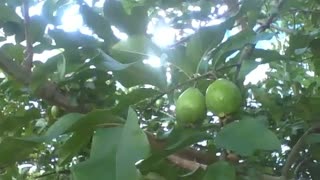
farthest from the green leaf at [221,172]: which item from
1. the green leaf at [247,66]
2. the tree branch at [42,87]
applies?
the tree branch at [42,87]

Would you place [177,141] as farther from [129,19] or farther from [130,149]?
[129,19]

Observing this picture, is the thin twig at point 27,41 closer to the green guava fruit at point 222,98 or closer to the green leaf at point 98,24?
the green leaf at point 98,24

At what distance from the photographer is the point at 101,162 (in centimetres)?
70

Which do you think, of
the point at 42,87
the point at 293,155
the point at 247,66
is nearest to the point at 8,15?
the point at 42,87

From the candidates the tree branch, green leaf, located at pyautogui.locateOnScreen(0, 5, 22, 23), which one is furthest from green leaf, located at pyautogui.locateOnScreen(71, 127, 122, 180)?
green leaf, located at pyautogui.locateOnScreen(0, 5, 22, 23)

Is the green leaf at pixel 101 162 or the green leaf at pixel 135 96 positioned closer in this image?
the green leaf at pixel 101 162

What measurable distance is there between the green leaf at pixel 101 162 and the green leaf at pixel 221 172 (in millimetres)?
157

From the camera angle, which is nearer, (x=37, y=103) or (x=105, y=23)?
(x=105, y=23)

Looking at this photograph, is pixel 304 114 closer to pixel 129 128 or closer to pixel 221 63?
pixel 221 63

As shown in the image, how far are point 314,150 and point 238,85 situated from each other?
30 cm

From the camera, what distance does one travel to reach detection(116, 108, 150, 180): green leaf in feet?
2.16

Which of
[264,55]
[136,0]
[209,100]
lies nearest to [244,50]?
[264,55]

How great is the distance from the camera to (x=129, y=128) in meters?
0.70

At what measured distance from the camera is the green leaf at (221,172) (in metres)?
0.81
